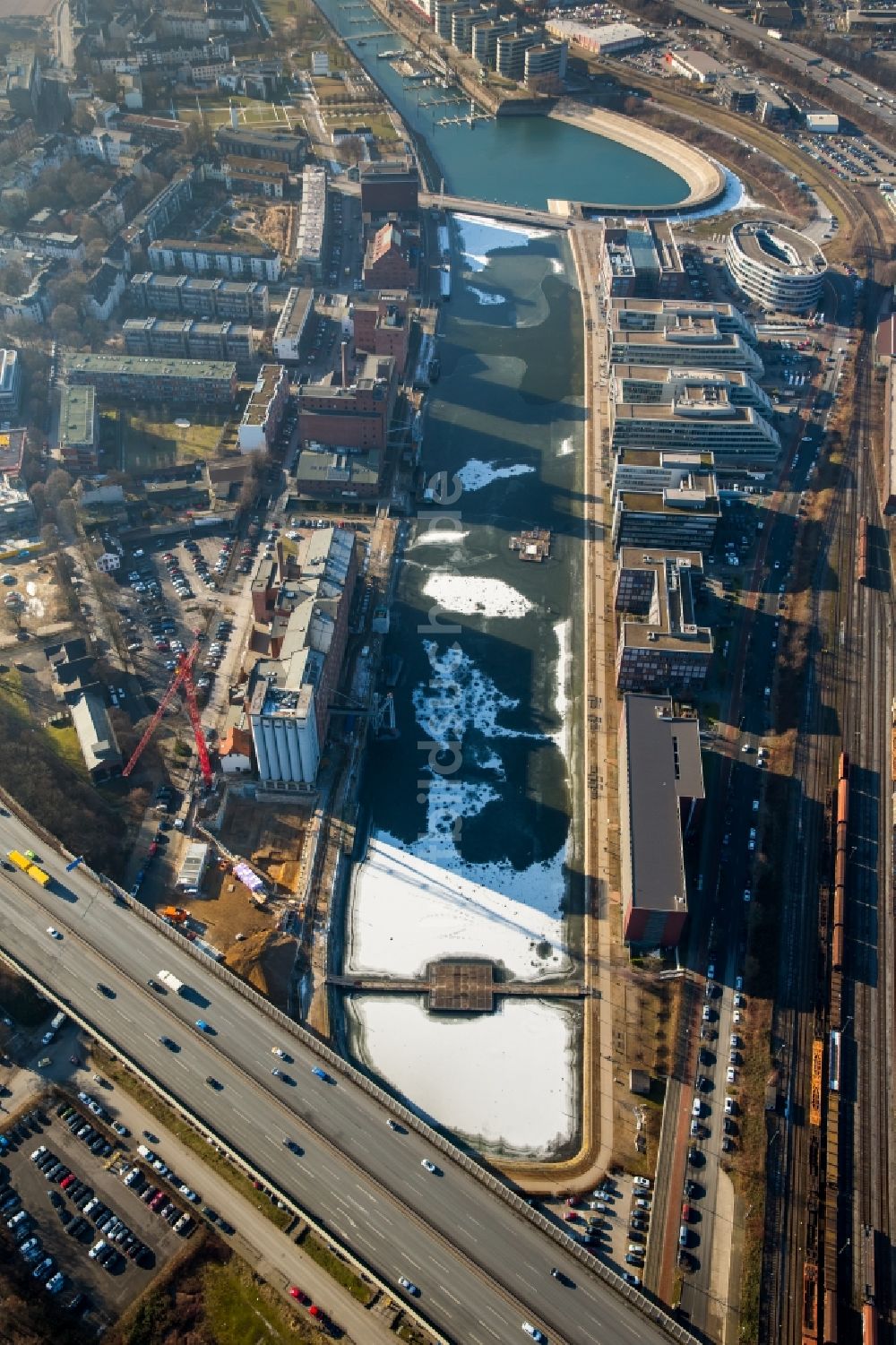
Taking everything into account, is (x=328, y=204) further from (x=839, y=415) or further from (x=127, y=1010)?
(x=127, y=1010)

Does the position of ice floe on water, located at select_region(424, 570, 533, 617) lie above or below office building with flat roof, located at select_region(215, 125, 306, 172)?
below

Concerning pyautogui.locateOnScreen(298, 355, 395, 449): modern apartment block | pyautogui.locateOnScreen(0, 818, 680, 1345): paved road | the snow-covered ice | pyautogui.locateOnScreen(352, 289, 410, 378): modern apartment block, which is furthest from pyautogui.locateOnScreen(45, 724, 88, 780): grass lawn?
pyautogui.locateOnScreen(352, 289, 410, 378): modern apartment block

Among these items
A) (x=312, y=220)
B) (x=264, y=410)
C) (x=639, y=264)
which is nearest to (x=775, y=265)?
(x=639, y=264)

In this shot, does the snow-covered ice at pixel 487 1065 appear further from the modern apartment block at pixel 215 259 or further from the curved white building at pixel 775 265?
the modern apartment block at pixel 215 259

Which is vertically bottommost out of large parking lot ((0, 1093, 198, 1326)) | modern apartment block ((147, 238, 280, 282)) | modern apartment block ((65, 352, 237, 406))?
large parking lot ((0, 1093, 198, 1326))

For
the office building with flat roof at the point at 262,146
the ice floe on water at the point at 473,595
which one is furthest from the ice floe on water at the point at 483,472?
the office building with flat roof at the point at 262,146

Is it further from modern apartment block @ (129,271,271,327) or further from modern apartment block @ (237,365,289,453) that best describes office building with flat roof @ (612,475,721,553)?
modern apartment block @ (129,271,271,327)

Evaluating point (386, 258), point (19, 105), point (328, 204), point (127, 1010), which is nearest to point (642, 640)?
point (127, 1010)

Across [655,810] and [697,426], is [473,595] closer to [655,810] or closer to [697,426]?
[697,426]
